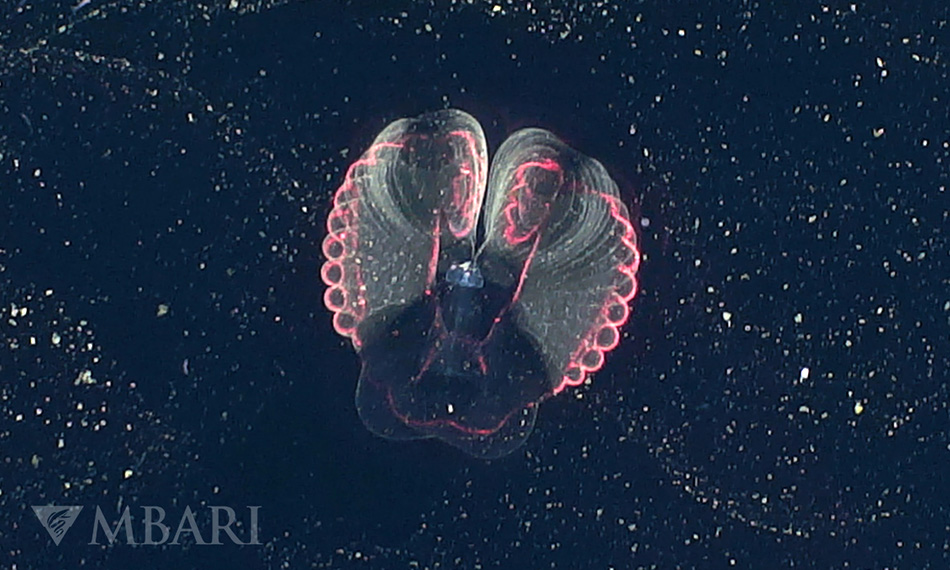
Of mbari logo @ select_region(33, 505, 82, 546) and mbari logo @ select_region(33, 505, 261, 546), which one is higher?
mbari logo @ select_region(33, 505, 82, 546)

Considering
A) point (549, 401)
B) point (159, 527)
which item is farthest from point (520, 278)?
point (159, 527)

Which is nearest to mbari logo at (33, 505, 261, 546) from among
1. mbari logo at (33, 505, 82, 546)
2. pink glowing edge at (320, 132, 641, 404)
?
mbari logo at (33, 505, 82, 546)

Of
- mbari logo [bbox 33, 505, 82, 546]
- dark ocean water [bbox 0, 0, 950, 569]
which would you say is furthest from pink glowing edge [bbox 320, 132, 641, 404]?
mbari logo [bbox 33, 505, 82, 546]

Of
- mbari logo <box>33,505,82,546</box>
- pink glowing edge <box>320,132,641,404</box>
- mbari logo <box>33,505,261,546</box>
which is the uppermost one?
pink glowing edge <box>320,132,641,404</box>

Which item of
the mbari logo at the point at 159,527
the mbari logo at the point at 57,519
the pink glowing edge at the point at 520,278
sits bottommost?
the mbari logo at the point at 159,527

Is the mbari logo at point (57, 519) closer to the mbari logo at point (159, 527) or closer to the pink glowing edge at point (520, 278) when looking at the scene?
the mbari logo at point (159, 527)

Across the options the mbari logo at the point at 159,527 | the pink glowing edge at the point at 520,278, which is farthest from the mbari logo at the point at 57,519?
the pink glowing edge at the point at 520,278

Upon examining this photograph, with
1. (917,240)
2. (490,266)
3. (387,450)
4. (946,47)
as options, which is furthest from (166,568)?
(946,47)

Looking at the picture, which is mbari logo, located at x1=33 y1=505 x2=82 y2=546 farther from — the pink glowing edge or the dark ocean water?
the pink glowing edge
